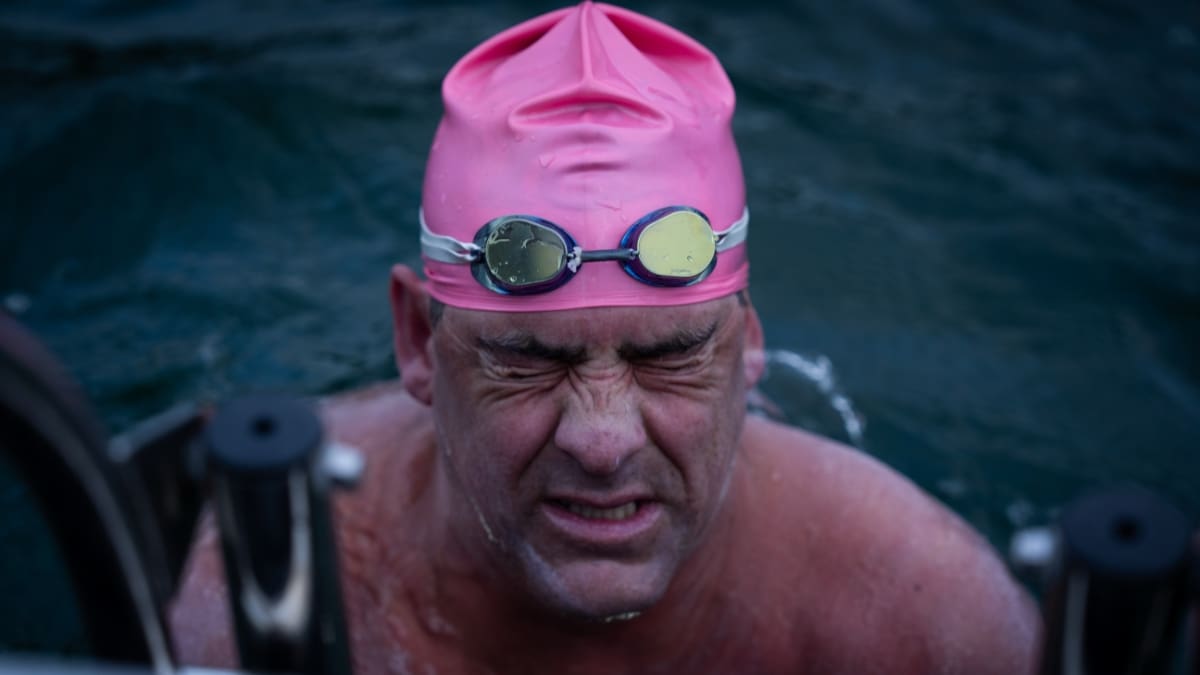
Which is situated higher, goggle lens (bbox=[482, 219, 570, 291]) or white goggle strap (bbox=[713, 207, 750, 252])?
goggle lens (bbox=[482, 219, 570, 291])

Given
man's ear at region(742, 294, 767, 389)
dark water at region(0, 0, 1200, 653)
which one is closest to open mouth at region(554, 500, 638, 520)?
man's ear at region(742, 294, 767, 389)

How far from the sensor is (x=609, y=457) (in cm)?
245

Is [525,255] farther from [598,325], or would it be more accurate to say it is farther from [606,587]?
[606,587]

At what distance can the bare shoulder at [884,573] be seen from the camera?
3020mm

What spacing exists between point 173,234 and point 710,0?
12.8 ft

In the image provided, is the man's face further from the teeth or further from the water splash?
the water splash

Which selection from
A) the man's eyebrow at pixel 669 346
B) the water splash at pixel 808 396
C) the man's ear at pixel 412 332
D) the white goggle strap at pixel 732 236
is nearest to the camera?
the man's eyebrow at pixel 669 346

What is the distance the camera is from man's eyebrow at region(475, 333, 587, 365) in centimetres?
255

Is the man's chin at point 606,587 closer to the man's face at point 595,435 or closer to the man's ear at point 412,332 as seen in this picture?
the man's face at point 595,435

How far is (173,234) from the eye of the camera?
6.17 metres

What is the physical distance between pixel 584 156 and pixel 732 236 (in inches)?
16.2

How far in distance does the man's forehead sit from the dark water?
255 cm

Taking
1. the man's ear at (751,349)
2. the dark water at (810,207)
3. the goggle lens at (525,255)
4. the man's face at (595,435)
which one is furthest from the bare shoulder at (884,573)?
the dark water at (810,207)

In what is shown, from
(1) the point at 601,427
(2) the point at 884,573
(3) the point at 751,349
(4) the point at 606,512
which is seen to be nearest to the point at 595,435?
(1) the point at 601,427
